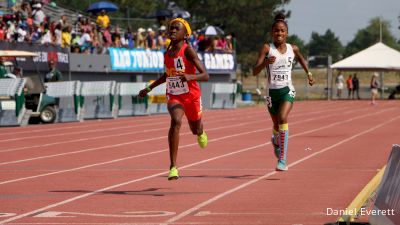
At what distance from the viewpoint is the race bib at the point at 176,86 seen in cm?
1343

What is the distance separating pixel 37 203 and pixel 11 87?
21.4 metres

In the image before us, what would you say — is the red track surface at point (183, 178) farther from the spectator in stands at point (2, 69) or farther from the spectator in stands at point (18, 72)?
the spectator in stands at point (18, 72)

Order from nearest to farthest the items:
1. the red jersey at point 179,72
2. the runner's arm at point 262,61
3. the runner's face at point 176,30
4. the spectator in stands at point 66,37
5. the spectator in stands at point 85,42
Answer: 1. the runner's face at point 176,30
2. the red jersey at point 179,72
3. the runner's arm at point 262,61
4. the spectator in stands at point 66,37
5. the spectator in stands at point 85,42

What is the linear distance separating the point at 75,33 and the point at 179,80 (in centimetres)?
3060

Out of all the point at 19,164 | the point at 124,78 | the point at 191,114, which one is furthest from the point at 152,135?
the point at 124,78

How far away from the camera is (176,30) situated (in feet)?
43.5

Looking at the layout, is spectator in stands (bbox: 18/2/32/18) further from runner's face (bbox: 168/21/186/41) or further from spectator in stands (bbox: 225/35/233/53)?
runner's face (bbox: 168/21/186/41)

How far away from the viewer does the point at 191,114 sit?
13.6 meters

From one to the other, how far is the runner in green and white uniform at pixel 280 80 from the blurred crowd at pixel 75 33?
2226 cm

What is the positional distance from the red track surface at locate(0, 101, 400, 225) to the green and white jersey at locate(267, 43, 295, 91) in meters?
1.26

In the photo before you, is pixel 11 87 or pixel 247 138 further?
pixel 11 87

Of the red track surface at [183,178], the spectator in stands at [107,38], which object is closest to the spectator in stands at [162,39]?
the spectator in stands at [107,38]

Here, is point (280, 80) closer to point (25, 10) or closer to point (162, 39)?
point (25, 10)

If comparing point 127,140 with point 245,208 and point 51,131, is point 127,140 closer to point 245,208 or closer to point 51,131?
point 51,131
